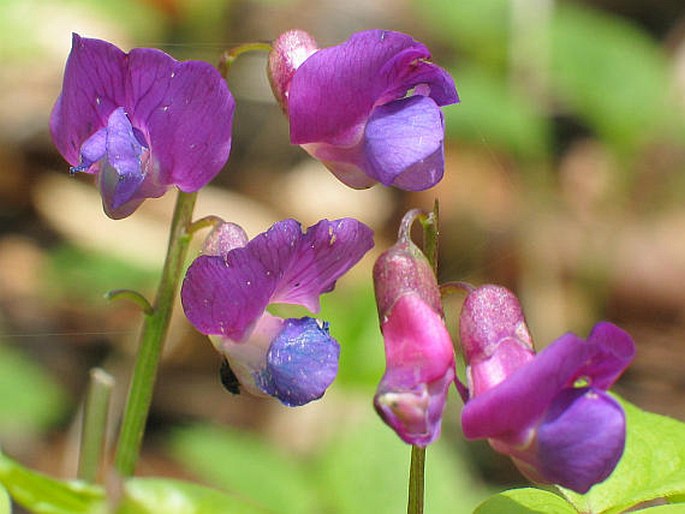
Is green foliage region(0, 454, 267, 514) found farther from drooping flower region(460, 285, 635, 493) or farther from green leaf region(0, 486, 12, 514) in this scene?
drooping flower region(460, 285, 635, 493)

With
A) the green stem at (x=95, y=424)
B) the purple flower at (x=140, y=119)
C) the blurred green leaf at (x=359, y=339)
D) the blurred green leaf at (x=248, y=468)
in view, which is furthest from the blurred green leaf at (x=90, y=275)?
the purple flower at (x=140, y=119)

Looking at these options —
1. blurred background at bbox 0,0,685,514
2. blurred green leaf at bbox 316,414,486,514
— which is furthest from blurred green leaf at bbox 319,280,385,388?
blurred green leaf at bbox 316,414,486,514

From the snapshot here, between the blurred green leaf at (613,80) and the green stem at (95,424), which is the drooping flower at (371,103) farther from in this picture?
the blurred green leaf at (613,80)

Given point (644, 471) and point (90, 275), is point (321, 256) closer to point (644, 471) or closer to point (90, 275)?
point (644, 471)

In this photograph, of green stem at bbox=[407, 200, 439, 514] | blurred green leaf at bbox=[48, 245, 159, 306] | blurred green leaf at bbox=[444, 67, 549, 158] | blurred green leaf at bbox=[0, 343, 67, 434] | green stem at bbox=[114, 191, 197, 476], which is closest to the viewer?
green stem at bbox=[407, 200, 439, 514]

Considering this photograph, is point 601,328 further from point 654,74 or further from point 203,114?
point 654,74

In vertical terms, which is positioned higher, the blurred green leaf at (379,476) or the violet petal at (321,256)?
the violet petal at (321,256)
